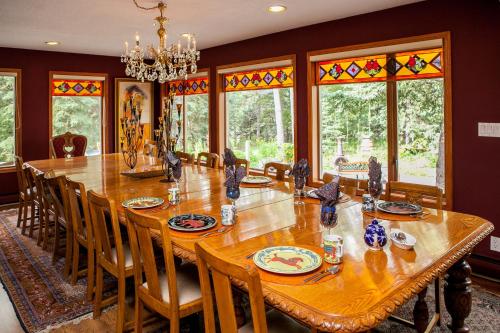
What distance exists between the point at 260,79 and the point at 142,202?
335 centimetres

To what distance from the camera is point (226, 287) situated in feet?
4.00

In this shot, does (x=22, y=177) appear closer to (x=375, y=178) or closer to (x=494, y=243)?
(x=375, y=178)

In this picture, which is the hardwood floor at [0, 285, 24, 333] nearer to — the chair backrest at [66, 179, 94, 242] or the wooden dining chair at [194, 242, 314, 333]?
the chair backrest at [66, 179, 94, 242]

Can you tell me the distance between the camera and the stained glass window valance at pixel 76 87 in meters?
6.23

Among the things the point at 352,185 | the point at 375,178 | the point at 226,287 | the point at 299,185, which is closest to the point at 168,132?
the point at 299,185

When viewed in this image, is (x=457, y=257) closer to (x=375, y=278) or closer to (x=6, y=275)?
(x=375, y=278)

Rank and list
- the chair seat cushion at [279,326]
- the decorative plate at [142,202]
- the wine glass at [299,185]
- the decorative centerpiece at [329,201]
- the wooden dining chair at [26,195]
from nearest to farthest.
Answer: the chair seat cushion at [279,326] → the decorative centerpiece at [329,201] → the decorative plate at [142,202] → the wine glass at [299,185] → the wooden dining chair at [26,195]

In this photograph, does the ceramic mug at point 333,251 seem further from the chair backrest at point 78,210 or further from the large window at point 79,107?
the large window at point 79,107

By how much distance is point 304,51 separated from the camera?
455 cm

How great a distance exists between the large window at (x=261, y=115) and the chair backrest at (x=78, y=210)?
2.93 meters

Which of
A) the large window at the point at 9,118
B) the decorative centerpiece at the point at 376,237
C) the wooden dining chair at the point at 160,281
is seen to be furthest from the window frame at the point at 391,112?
the large window at the point at 9,118

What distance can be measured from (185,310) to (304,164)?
1140 mm

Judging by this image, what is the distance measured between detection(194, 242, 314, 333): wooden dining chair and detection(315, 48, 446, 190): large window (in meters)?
2.70

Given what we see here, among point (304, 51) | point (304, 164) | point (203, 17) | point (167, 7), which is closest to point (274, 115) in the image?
point (304, 51)
